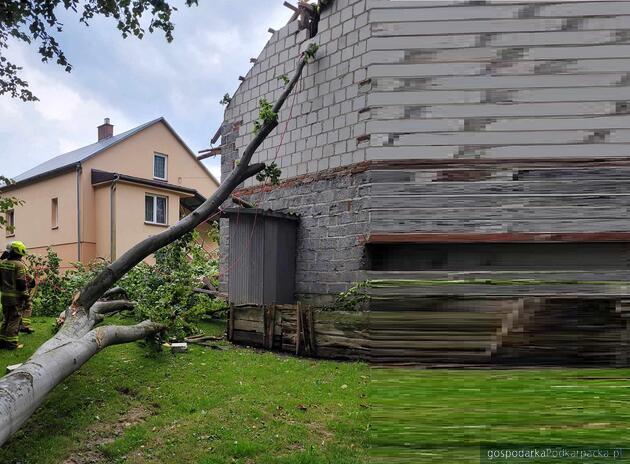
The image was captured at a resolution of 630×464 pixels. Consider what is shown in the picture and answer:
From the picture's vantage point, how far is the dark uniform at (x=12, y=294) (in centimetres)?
697

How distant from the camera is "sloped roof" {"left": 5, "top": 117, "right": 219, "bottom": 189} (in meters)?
19.4

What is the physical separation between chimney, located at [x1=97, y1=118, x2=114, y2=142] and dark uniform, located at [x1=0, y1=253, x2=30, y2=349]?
695 inches

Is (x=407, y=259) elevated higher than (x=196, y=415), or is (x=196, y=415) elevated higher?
(x=407, y=259)

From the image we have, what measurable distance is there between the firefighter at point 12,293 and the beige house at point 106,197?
10.9m

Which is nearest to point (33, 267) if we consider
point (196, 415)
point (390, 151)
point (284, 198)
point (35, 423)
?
point (284, 198)

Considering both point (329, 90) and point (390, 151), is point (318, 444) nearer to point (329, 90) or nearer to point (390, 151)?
point (390, 151)

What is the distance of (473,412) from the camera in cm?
124

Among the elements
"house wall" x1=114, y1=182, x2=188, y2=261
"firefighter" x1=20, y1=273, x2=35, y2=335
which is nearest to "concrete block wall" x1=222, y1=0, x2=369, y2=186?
"firefighter" x1=20, y1=273, x2=35, y2=335

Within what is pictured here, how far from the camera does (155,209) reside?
20.2 meters

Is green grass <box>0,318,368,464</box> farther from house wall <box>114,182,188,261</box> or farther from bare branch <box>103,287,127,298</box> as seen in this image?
house wall <box>114,182,188,261</box>

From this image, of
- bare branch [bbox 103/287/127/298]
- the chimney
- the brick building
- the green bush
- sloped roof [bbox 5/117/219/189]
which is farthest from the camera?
the chimney

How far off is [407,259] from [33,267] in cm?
1137

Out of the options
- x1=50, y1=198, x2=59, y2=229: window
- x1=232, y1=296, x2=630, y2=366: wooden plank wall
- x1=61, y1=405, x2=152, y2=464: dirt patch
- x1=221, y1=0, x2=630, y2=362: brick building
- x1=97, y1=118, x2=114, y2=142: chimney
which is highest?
x1=97, y1=118, x2=114, y2=142: chimney

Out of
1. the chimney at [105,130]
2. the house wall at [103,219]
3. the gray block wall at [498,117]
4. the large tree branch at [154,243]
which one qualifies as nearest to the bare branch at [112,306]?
the large tree branch at [154,243]
